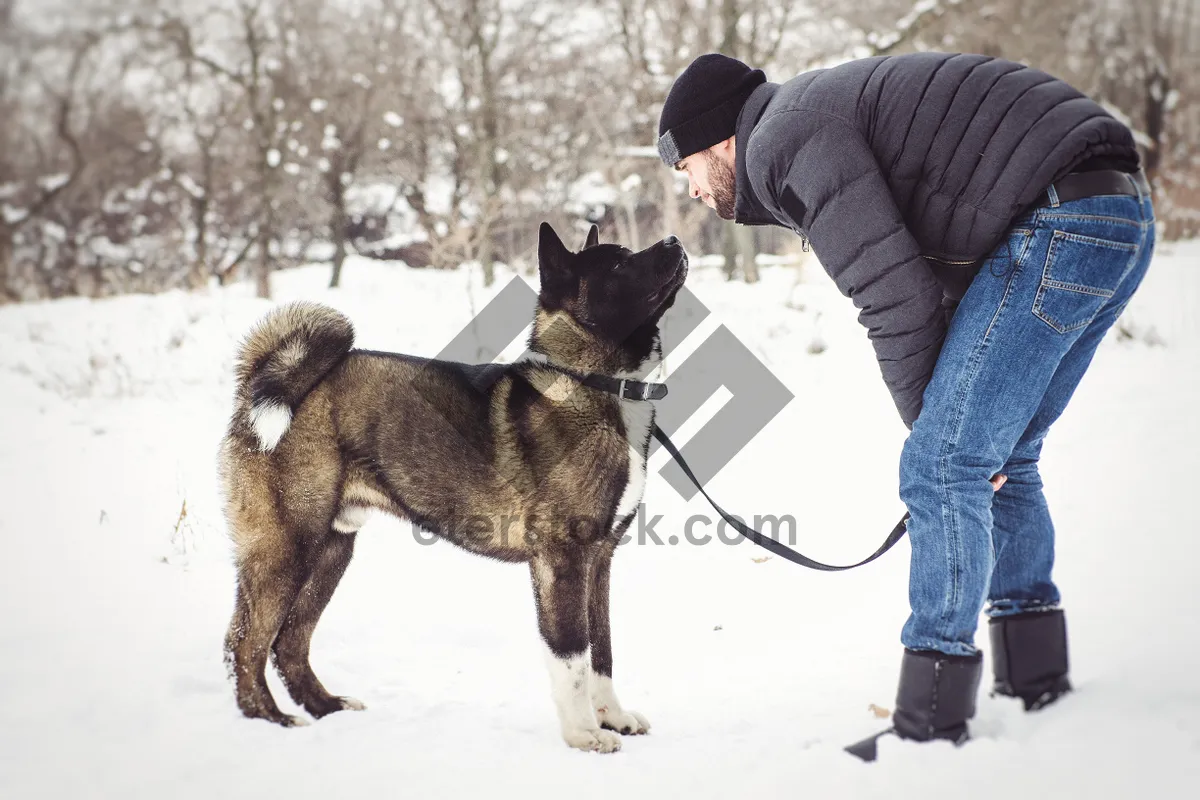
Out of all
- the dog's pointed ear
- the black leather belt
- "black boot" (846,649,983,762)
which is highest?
the black leather belt

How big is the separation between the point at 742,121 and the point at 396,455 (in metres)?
1.57

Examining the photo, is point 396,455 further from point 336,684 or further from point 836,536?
point 836,536

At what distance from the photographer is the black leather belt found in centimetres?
181

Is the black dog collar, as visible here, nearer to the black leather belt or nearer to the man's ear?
the man's ear

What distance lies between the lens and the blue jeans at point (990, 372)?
1818 mm

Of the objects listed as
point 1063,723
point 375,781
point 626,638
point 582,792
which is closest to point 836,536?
point 626,638

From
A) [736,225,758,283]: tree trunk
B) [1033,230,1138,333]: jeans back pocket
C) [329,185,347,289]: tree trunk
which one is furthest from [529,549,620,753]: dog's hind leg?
[329,185,347,289]: tree trunk

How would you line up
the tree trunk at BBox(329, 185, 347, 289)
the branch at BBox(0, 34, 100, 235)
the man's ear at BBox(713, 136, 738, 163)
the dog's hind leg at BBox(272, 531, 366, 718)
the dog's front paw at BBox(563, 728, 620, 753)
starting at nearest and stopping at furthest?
the man's ear at BBox(713, 136, 738, 163)
the dog's front paw at BBox(563, 728, 620, 753)
the dog's hind leg at BBox(272, 531, 366, 718)
the tree trunk at BBox(329, 185, 347, 289)
the branch at BBox(0, 34, 100, 235)

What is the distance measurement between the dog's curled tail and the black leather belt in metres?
2.24

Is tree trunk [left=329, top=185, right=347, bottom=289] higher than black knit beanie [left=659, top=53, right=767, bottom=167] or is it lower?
higher

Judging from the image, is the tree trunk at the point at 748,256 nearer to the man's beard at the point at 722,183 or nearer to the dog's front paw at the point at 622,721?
the man's beard at the point at 722,183

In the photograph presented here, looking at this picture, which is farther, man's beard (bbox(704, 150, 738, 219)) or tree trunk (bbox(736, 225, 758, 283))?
tree trunk (bbox(736, 225, 758, 283))

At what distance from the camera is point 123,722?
250 centimetres

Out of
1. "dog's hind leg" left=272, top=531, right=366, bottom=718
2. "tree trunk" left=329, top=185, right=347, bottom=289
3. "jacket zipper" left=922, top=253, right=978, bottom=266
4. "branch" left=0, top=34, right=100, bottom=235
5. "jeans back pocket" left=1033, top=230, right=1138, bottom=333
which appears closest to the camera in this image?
"jeans back pocket" left=1033, top=230, right=1138, bottom=333
